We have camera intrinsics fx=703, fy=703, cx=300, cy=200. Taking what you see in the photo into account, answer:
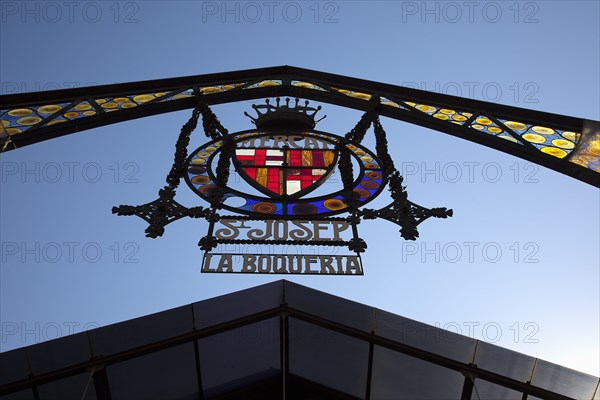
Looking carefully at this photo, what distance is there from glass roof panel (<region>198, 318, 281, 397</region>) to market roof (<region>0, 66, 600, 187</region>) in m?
3.20

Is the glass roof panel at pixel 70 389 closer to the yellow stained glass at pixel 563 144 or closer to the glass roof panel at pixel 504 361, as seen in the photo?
the glass roof panel at pixel 504 361

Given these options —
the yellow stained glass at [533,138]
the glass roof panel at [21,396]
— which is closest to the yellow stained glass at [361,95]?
A: the yellow stained glass at [533,138]

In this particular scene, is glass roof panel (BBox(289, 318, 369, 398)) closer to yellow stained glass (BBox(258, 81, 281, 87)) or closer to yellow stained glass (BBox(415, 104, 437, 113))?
yellow stained glass (BBox(415, 104, 437, 113))

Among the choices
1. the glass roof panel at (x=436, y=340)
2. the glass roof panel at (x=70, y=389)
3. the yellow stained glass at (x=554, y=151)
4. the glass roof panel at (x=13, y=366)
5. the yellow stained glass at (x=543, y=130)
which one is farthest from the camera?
the glass roof panel at (x=436, y=340)

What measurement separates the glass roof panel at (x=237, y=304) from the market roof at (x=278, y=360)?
0.05 ft

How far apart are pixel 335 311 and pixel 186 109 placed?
3.45 meters

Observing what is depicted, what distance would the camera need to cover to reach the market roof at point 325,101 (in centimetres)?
796

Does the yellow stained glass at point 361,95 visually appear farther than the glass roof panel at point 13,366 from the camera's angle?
Yes

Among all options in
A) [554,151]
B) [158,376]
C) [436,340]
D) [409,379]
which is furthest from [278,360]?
[554,151]

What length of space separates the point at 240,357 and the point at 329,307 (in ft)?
4.82

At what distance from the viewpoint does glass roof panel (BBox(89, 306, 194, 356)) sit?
892cm

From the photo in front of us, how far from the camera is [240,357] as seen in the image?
9.91m

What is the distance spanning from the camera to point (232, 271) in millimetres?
6656

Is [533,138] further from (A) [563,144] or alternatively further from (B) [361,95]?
(B) [361,95]
